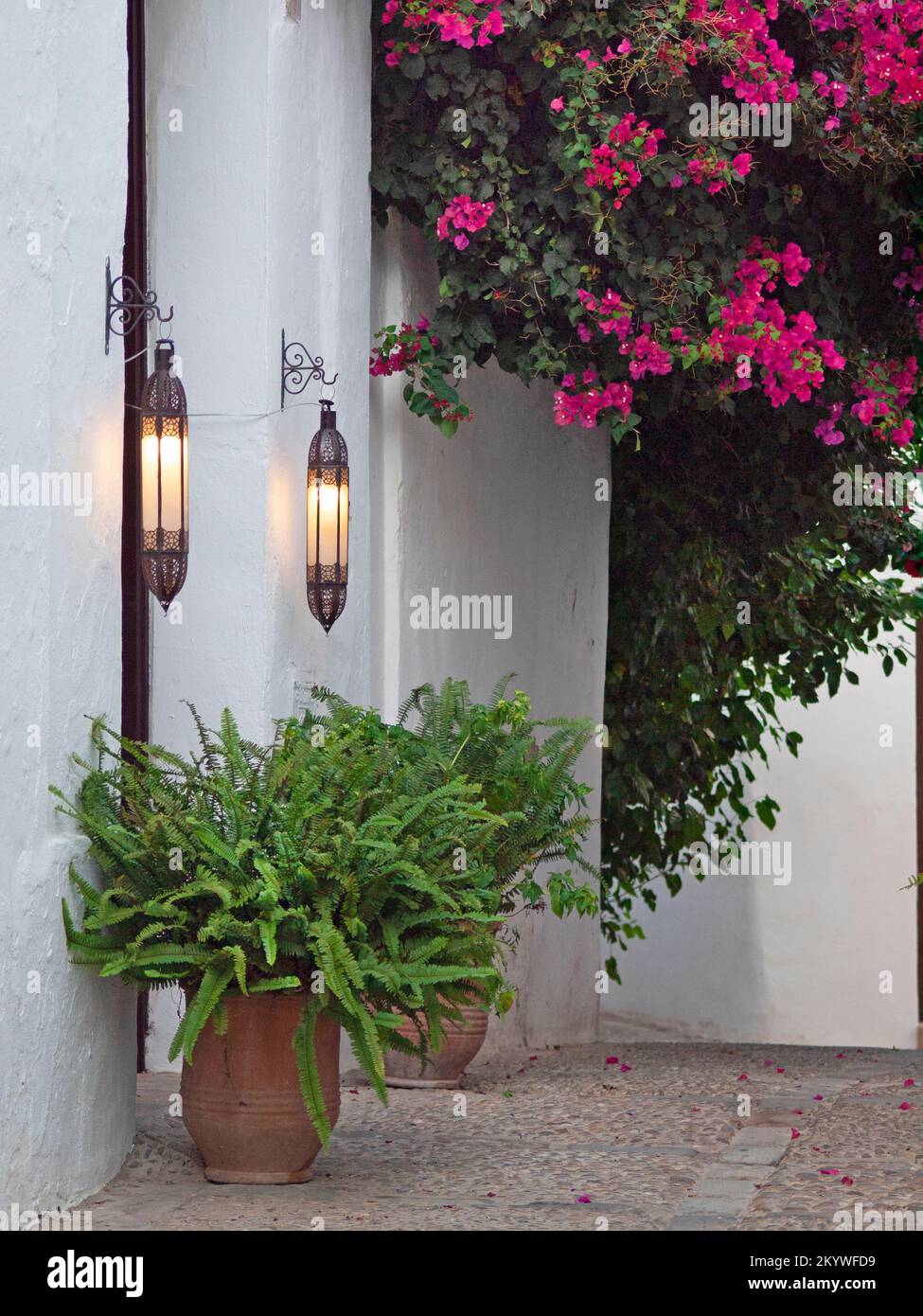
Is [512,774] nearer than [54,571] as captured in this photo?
No

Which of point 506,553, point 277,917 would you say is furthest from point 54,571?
point 506,553

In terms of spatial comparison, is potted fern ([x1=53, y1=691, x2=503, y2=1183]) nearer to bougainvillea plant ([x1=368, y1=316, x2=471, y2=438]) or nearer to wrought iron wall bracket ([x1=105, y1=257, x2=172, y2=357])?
wrought iron wall bracket ([x1=105, y1=257, x2=172, y2=357])

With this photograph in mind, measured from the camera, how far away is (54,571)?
4.11m

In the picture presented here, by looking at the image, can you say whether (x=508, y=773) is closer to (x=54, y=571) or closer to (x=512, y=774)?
(x=512, y=774)

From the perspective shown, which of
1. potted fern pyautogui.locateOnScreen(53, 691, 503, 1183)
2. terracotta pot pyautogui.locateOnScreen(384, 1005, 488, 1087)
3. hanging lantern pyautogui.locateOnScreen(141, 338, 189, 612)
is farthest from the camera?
terracotta pot pyautogui.locateOnScreen(384, 1005, 488, 1087)

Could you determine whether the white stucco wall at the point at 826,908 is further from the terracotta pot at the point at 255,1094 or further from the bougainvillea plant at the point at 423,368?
the terracotta pot at the point at 255,1094

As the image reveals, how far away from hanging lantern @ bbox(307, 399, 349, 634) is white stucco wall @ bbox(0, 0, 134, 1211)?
112 cm

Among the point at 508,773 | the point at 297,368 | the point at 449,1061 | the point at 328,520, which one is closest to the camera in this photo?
the point at 508,773

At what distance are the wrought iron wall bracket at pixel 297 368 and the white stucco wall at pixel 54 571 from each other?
4.07ft

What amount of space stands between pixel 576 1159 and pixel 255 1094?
1.06 meters

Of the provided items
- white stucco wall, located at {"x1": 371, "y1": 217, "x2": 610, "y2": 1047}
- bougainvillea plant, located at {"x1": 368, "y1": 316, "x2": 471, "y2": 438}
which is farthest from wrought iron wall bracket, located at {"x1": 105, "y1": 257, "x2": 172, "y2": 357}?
white stucco wall, located at {"x1": 371, "y1": 217, "x2": 610, "y2": 1047}

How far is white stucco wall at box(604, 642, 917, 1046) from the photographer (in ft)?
34.6

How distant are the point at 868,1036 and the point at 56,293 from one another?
25.4 feet

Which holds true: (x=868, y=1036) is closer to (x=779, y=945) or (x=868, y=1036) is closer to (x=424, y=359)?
(x=779, y=945)
